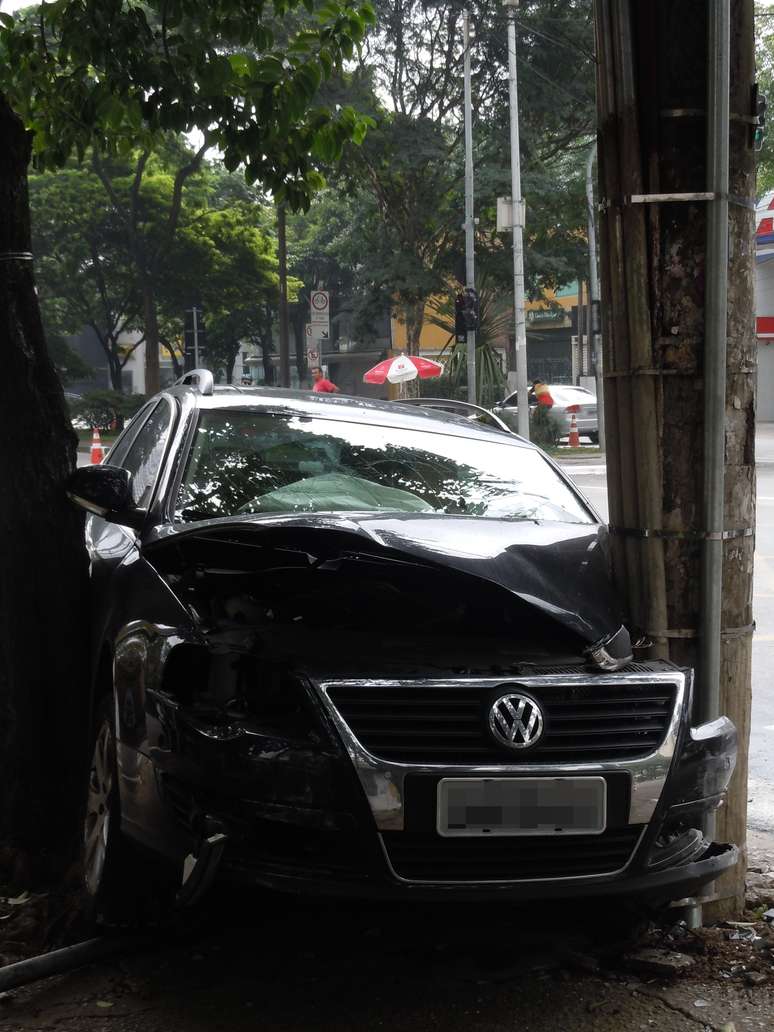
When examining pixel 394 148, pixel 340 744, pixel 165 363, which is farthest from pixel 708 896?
pixel 165 363

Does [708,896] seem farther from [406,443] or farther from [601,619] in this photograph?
[406,443]

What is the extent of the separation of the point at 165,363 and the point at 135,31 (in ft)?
255

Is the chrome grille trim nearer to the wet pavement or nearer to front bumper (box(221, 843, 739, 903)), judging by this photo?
front bumper (box(221, 843, 739, 903))

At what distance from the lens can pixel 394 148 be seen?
29.4 meters

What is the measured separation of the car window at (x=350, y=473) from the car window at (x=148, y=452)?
0.14 metres

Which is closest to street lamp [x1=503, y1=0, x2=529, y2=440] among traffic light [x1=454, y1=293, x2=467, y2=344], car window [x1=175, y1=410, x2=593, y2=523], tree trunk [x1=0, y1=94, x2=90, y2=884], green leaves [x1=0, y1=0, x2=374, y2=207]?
traffic light [x1=454, y1=293, x2=467, y2=344]

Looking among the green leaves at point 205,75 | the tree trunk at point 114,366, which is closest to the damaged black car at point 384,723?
the green leaves at point 205,75

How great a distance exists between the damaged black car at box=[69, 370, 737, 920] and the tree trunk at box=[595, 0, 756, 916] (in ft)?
0.73

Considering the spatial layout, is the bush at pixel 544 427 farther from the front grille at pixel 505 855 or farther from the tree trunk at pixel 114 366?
the front grille at pixel 505 855

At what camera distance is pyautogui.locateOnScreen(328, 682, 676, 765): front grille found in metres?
2.97

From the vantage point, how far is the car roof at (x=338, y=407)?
4.69 metres

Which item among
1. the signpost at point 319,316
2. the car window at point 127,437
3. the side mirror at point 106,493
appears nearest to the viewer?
the side mirror at point 106,493

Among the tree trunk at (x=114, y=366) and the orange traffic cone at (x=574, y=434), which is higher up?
the tree trunk at (x=114, y=366)

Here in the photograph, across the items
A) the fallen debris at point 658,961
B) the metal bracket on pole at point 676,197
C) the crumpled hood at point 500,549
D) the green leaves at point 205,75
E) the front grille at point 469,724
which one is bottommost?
the fallen debris at point 658,961
